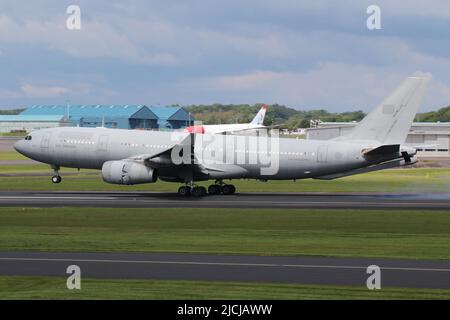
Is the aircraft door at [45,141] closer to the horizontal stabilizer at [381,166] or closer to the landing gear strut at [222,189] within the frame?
the landing gear strut at [222,189]

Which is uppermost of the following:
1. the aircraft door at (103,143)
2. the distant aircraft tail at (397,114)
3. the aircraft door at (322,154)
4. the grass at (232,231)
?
the distant aircraft tail at (397,114)

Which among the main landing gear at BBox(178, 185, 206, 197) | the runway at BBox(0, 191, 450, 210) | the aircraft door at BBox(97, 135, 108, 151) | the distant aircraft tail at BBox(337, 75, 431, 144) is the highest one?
the distant aircraft tail at BBox(337, 75, 431, 144)

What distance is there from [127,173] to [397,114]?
739 inches

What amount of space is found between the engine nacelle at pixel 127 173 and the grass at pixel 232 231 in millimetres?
8357

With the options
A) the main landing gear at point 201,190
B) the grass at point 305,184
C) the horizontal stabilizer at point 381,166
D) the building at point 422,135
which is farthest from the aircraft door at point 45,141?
the building at point 422,135

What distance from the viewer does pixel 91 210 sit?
48.6m

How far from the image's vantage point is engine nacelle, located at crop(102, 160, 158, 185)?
57594mm

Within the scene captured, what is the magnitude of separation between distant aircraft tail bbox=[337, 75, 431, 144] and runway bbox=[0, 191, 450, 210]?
4.37 metres

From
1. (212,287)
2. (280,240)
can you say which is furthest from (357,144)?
(212,287)

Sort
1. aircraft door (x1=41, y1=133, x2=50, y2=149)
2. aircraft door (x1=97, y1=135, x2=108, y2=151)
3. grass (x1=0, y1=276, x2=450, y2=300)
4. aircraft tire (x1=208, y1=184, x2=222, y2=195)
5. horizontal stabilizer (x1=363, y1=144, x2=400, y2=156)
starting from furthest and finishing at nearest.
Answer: aircraft door (x1=41, y1=133, x2=50, y2=149) → aircraft tire (x1=208, y1=184, x2=222, y2=195) → aircraft door (x1=97, y1=135, x2=108, y2=151) → horizontal stabilizer (x1=363, y1=144, x2=400, y2=156) → grass (x1=0, y1=276, x2=450, y2=300)

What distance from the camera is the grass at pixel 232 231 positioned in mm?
32969

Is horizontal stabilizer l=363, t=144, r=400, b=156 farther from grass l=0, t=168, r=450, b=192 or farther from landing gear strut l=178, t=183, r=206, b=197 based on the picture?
landing gear strut l=178, t=183, r=206, b=197

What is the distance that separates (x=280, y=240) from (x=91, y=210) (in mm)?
16099

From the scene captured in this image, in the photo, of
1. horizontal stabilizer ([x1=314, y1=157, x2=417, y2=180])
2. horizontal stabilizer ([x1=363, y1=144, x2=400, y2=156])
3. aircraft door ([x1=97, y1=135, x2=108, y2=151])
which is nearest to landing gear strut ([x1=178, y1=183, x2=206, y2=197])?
aircraft door ([x1=97, y1=135, x2=108, y2=151])
